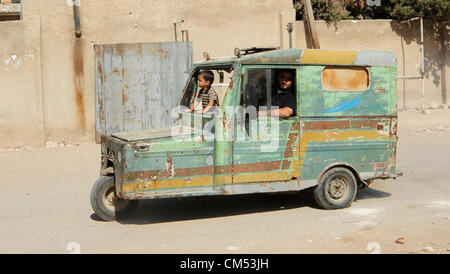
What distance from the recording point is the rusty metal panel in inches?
477

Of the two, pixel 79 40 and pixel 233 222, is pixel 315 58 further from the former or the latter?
pixel 79 40

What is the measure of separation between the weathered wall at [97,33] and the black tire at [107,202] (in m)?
6.40

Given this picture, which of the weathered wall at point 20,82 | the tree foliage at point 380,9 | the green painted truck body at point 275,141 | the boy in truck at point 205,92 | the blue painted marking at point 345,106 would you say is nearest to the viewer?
the green painted truck body at point 275,141

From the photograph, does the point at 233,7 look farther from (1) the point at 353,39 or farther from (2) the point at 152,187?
(2) the point at 152,187

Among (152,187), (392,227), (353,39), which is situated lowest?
(392,227)

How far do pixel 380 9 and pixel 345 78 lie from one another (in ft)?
39.4

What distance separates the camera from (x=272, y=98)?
22.0 ft

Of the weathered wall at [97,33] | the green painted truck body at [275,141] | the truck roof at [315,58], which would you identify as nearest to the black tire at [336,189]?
the green painted truck body at [275,141]

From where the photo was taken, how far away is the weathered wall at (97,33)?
12375mm

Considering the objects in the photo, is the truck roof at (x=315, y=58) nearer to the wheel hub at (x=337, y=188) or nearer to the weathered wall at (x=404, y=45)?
the wheel hub at (x=337, y=188)

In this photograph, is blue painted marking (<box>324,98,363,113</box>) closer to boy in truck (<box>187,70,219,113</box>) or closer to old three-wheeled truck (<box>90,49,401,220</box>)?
old three-wheeled truck (<box>90,49,401,220</box>)

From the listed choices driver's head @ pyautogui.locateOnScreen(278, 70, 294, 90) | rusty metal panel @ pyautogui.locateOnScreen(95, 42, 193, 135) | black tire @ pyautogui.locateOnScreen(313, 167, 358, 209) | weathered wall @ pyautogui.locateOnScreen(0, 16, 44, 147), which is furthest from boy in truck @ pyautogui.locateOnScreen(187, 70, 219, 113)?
weathered wall @ pyautogui.locateOnScreen(0, 16, 44, 147)

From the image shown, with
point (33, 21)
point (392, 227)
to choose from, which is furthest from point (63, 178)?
point (392, 227)

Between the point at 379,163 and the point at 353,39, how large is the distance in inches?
379
